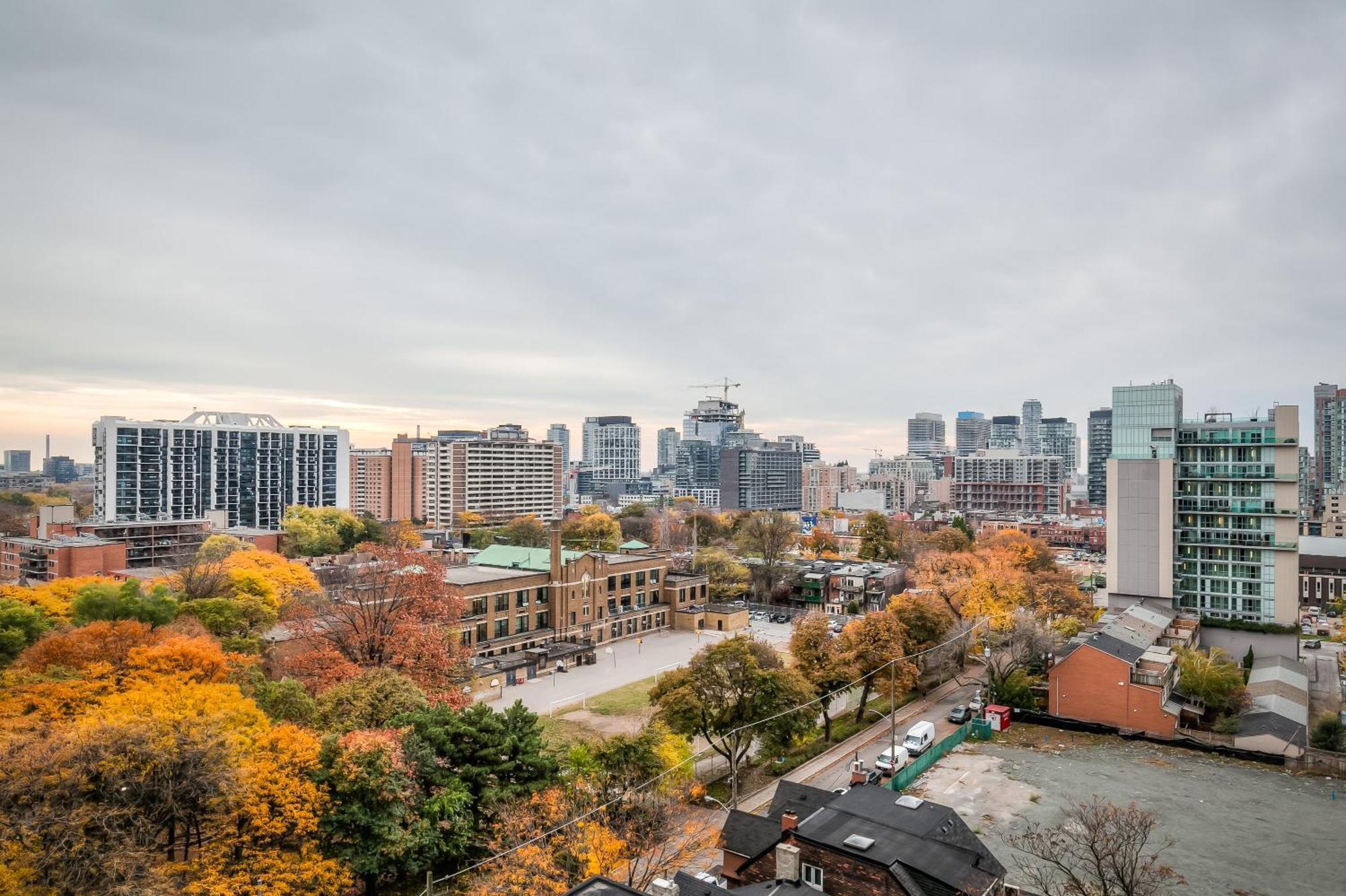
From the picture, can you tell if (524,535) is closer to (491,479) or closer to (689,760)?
(491,479)

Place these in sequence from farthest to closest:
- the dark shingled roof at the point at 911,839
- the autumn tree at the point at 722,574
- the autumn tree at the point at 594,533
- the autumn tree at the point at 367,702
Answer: the autumn tree at the point at 594,533 < the autumn tree at the point at 722,574 < the autumn tree at the point at 367,702 < the dark shingled roof at the point at 911,839

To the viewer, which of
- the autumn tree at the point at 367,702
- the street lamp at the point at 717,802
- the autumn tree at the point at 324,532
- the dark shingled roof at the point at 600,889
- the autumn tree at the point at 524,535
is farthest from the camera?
the autumn tree at the point at 524,535

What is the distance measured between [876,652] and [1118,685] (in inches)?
477

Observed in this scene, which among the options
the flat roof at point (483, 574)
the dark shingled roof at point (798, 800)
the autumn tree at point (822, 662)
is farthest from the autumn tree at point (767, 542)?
the dark shingled roof at point (798, 800)

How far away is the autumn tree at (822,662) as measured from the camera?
35500 mm

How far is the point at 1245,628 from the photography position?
4903 cm

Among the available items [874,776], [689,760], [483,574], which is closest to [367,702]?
[689,760]

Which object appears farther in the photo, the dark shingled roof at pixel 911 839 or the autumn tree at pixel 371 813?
the autumn tree at pixel 371 813

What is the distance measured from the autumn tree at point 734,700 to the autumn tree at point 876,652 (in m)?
7.11

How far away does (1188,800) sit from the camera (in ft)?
93.9

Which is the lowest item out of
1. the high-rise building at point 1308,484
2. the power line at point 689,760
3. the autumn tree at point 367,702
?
the power line at point 689,760

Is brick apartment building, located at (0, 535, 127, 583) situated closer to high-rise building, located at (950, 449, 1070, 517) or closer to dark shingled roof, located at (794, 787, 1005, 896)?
dark shingled roof, located at (794, 787, 1005, 896)

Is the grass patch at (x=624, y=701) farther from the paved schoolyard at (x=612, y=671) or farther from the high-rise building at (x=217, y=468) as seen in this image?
the high-rise building at (x=217, y=468)

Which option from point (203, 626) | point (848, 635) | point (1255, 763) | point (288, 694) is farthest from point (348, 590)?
point (1255, 763)
